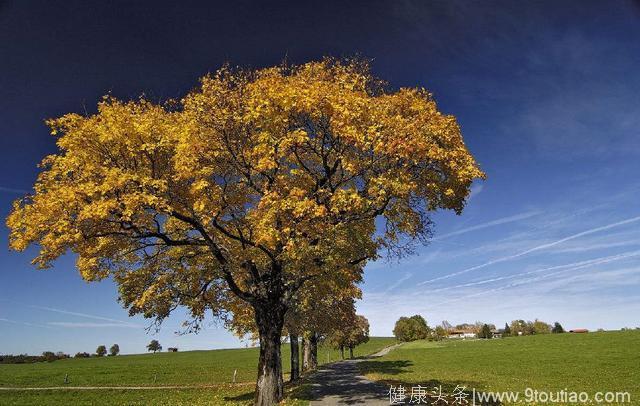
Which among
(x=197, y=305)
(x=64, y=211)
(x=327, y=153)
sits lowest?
(x=197, y=305)

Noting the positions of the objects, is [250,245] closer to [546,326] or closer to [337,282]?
[337,282]

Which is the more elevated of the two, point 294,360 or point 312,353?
point 294,360

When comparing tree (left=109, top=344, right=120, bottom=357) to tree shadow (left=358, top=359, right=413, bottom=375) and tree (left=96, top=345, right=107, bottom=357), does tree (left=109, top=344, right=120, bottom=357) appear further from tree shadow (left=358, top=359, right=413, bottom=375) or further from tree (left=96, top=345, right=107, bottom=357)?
tree shadow (left=358, top=359, right=413, bottom=375)

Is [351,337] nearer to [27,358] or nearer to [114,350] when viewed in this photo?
[27,358]

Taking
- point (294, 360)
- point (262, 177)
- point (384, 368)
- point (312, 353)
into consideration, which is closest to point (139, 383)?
point (312, 353)

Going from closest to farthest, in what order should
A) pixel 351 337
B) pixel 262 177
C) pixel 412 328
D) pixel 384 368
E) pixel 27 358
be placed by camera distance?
pixel 262 177 → pixel 384 368 → pixel 351 337 → pixel 27 358 → pixel 412 328

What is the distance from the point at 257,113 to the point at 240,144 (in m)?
2.60

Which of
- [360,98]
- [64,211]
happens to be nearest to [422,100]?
[360,98]

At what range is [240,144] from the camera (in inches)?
697

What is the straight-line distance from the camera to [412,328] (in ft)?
592

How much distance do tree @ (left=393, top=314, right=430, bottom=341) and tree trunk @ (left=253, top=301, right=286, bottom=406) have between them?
170m

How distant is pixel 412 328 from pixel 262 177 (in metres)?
175

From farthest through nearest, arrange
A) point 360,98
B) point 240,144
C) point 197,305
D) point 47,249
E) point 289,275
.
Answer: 1. point 197,305
2. point 289,275
3. point 240,144
4. point 47,249
5. point 360,98

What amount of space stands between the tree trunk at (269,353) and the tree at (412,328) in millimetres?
169785
